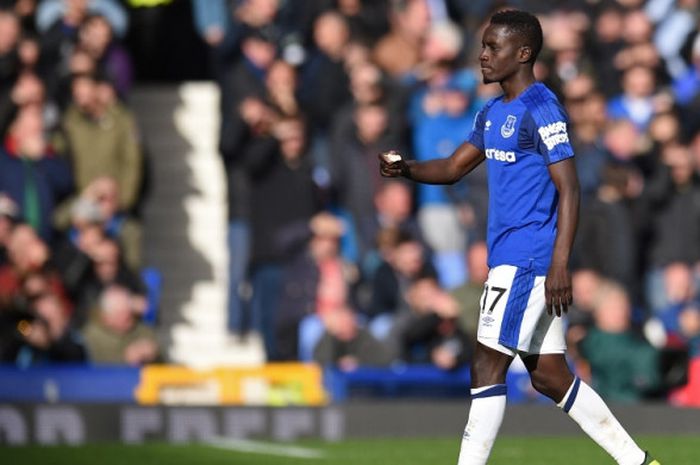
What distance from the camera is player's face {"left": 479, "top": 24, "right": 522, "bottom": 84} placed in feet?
24.1

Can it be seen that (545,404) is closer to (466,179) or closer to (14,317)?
(466,179)

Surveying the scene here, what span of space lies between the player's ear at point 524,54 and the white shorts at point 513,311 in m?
0.85

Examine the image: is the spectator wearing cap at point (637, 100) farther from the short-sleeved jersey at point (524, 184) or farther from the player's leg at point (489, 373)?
the player's leg at point (489, 373)

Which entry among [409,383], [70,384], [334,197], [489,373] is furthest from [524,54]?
[334,197]

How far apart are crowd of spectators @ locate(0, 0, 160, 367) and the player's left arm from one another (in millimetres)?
6287

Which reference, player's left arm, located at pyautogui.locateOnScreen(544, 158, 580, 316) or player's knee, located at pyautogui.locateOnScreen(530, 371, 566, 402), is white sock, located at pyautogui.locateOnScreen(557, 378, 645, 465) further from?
player's left arm, located at pyautogui.locateOnScreen(544, 158, 580, 316)

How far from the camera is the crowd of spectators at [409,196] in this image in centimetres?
1305

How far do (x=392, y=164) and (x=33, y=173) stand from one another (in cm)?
657

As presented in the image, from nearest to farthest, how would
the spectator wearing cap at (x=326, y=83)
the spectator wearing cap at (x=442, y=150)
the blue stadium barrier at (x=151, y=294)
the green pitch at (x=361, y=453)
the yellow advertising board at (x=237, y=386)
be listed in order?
1. the green pitch at (x=361, y=453)
2. the yellow advertising board at (x=237, y=386)
3. the blue stadium barrier at (x=151, y=294)
4. the spectator wearing cap at (x=442, y=150)
5. the spectator wearing cap at (x=326, y=83)

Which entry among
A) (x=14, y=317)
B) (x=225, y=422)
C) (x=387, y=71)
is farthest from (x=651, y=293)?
(x=14, y=317)

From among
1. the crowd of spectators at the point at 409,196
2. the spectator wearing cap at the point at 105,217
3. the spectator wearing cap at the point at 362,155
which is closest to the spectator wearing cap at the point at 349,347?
the crowd of spectators at the point at 409,196

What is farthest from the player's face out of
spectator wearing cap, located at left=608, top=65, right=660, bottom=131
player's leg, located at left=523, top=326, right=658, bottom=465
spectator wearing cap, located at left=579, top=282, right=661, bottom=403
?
spectator wearing cap, located at left=608, top=65, right=660, bottom=131

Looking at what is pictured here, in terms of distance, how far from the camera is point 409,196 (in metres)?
14.1

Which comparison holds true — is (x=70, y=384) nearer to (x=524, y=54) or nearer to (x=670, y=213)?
(x=670, y=213)
